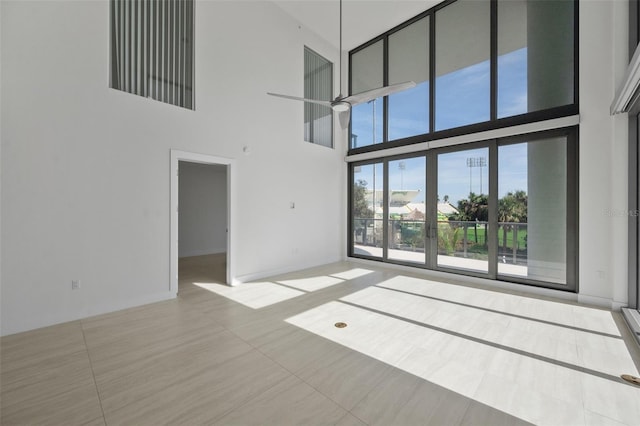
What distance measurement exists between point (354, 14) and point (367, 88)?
159 centimetres

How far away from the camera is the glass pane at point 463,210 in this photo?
16.1 feet

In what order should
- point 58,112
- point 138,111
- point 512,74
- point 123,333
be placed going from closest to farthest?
1. point 123,333
2. point 58,112
3. point 138,111
4. point 512,74

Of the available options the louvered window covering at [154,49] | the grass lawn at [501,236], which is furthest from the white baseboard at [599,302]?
the louvered window covering at [154,49]

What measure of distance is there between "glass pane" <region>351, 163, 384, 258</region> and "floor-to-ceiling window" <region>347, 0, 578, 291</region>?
4cm

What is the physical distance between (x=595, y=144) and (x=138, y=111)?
6.32 m

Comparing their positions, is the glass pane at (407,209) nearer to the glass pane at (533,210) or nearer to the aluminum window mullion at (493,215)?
the aluminum window mullion at (493,215)

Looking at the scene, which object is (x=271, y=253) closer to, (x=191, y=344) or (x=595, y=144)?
(x=191, y=344)

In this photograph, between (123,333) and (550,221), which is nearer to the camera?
(123,333)

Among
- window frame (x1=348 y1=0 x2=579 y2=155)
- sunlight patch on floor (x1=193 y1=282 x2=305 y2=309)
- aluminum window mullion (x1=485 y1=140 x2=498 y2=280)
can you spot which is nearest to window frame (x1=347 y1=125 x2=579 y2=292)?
aluminum window mullion (x1=485 y1=140 x2=498 y2=280)

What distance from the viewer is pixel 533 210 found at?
4414 millimetres

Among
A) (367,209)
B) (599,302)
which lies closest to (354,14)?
(367,209)

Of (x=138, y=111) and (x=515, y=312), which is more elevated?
(x=138, y=111)

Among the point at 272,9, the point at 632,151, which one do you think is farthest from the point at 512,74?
the point at 272,9

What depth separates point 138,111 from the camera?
3719mm
